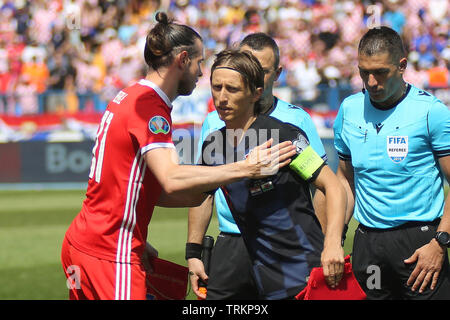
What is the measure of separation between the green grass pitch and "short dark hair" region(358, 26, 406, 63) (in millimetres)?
3988

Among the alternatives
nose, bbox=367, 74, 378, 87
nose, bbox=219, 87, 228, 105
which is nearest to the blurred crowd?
nose, bbox=367, 74, 378, 87

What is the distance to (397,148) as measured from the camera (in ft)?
15.4

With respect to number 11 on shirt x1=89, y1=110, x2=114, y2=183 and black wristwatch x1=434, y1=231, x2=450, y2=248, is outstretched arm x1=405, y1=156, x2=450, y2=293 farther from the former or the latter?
number 11 on shirt x1=89, y1=110, x2=114, y2=183

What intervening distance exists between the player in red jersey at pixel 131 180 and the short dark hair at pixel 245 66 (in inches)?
10.6

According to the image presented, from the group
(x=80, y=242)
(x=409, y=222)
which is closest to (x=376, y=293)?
(x=409, y=222)

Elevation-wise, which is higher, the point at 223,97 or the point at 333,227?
the point at 223,97

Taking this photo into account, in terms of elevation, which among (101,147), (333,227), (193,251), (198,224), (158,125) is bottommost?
(193,251)

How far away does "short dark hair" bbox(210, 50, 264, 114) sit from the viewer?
159 inches

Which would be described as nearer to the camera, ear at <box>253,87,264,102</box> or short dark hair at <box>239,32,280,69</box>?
ear at <box>253,87,264,102</box>

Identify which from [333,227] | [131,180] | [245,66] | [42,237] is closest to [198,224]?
[131,180]

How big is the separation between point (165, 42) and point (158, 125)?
56cm

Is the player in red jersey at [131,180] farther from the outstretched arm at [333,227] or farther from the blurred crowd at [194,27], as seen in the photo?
the blurred crowd at [194,27]

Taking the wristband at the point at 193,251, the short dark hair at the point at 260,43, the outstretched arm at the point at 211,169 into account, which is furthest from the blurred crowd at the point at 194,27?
the outstretched arm at the point at 211,169

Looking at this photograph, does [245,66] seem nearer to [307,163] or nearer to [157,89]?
[157,89]
